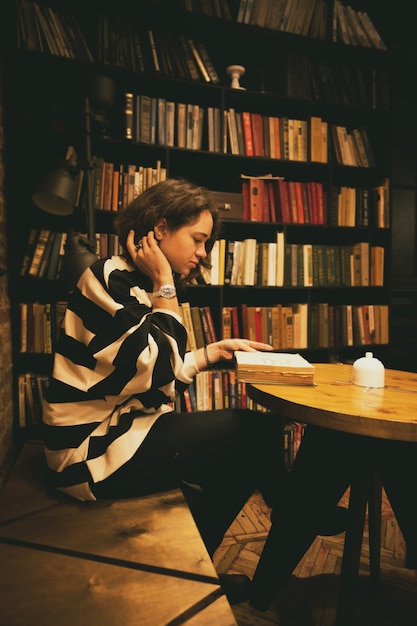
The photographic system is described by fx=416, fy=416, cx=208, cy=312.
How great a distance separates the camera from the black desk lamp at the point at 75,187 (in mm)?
1604

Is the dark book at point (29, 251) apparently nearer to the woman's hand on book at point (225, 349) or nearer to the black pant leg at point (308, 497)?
the woman's hand on book at point (225, 349)

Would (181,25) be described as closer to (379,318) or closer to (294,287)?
(294,287)

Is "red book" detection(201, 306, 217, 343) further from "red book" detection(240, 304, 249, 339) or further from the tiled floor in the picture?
the tiled floor

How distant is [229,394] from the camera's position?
7.70ft

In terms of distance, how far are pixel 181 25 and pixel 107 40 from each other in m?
0.46

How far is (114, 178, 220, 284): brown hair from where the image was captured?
1.30 metres

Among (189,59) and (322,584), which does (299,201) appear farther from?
(322,584)

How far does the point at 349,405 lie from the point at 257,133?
1900mm

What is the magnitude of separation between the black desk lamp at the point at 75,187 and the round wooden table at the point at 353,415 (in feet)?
2.81

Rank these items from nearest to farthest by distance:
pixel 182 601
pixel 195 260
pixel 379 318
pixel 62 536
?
pixel 182 601 → pixel 62 536 → pixel 195 260 → pixel 379 318

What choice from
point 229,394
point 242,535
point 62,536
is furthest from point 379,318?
point 62,536

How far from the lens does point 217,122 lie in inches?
91.7

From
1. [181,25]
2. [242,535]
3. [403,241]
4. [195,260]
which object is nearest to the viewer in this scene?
[195,260]

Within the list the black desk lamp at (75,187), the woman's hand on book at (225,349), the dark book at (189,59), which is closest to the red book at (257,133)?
the dark book at (189,59)
